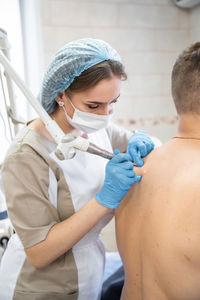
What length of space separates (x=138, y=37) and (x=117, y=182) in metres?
1.66

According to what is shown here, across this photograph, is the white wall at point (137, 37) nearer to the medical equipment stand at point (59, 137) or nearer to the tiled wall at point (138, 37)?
the tiled wall at point (138, 37)

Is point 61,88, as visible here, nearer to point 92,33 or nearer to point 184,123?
point 184,123

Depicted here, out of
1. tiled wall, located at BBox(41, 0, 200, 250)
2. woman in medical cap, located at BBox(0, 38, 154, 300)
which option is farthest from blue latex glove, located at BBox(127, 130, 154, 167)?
tiled wall, located at BBox(41, 0, 200, 250)

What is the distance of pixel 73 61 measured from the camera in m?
1.03

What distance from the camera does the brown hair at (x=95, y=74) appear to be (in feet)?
3.36

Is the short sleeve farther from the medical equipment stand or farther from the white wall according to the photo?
the white wall

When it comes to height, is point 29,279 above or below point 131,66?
below

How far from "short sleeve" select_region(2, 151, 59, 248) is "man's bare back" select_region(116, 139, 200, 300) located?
0.99ft

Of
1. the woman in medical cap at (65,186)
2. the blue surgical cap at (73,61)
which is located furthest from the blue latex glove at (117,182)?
the blue surgical cap at (73,61)

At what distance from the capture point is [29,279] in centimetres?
109

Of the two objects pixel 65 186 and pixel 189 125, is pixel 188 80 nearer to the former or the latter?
pixel 189 125

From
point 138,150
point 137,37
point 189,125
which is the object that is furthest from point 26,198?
point 137,37

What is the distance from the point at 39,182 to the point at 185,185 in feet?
1.66

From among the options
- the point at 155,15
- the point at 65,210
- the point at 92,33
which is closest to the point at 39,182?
the point at 65,210
